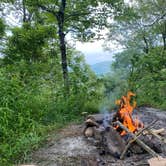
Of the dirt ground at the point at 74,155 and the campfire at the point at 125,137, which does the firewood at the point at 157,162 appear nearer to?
the campfire at the point at 125,137

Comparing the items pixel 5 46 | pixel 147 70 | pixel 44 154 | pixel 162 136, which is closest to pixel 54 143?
pixel 44 154

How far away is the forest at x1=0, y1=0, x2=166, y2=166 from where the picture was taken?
5156 millimetres

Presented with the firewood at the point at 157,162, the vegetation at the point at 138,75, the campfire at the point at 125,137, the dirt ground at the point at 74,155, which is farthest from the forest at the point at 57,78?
the firewood at the point at 157,162

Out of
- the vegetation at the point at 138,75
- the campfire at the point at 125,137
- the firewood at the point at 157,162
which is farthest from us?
the vegetation at the point at 138,75

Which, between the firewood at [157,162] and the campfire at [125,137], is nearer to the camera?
the firewood at [157,162]

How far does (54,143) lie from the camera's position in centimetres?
475

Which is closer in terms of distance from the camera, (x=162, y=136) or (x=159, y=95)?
(x=162, y=136)

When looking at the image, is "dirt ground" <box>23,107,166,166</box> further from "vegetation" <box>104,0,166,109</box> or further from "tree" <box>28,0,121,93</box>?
"tree" <box>28,0,121,93</box>

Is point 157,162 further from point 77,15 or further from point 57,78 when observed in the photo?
point 77,15

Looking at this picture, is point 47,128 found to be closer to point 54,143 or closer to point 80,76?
point 54,143

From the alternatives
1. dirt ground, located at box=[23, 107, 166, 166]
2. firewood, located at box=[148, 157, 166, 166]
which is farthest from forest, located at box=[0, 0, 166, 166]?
firewood, located at box=[148, 157, 166, 166]

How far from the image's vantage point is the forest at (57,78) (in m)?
5.16

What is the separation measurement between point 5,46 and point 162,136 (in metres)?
7.63

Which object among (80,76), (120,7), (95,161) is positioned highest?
(120,7)
